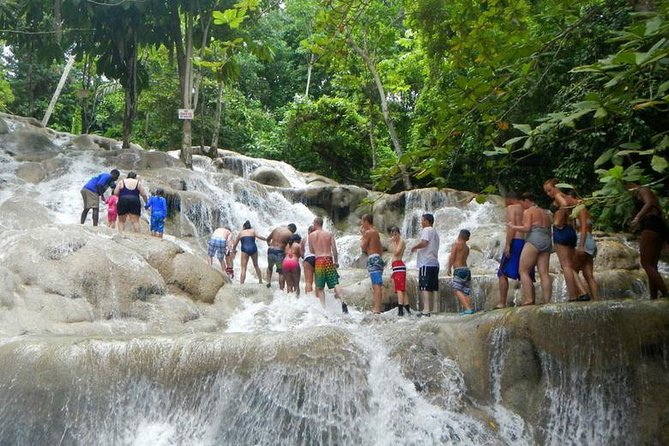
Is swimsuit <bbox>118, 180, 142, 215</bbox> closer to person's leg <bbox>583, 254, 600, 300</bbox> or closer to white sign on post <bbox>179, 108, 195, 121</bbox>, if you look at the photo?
white sign on post <bbox>179, 108, 195, 121</bbox>

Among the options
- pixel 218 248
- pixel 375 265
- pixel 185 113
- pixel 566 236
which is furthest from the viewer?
pixel 185 113

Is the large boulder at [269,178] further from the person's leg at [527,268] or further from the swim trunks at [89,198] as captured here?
the person's leg at [527,268]

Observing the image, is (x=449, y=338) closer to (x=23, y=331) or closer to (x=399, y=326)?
(x=399, y=326)

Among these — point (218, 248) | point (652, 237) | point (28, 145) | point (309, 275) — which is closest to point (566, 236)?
point (652, 237)

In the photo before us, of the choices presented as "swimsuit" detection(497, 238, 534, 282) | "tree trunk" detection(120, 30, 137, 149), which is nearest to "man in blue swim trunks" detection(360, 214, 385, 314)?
"swimsuit" detection(497, 238, 534, 282)

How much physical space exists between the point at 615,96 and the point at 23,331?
731 cm

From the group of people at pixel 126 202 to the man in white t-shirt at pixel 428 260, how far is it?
202 inches

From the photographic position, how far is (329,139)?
1059 inches

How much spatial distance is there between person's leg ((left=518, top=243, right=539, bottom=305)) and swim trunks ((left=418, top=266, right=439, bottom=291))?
1.93 meters

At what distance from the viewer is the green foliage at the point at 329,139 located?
2656 centimetres

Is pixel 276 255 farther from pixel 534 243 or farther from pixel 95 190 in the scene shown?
pixel 534 243

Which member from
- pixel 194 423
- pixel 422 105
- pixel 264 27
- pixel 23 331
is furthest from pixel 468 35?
pixel 264 27

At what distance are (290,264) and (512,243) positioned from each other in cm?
421

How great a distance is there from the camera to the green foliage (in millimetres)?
26562
